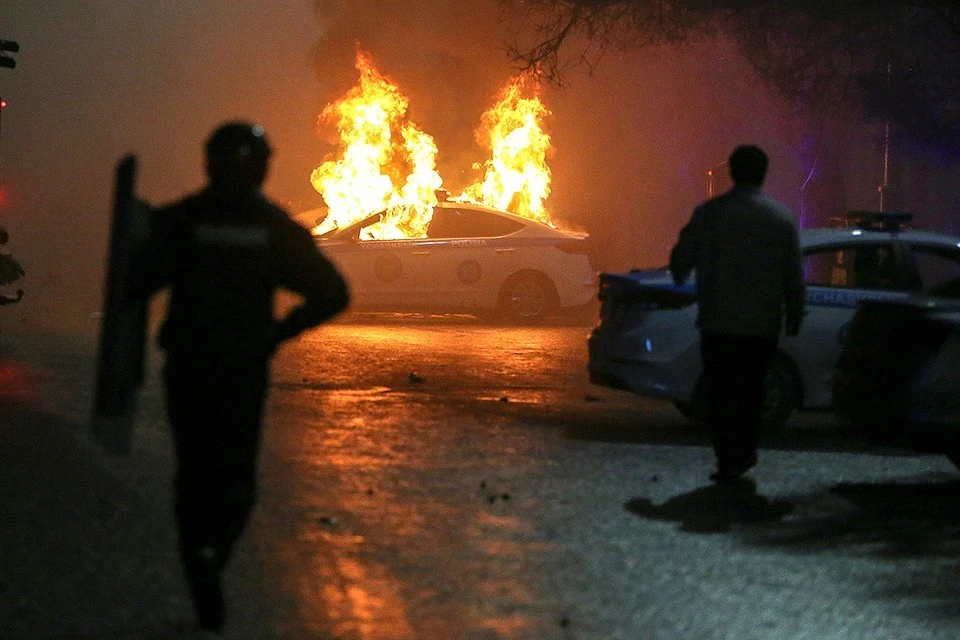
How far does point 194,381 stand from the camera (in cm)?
524

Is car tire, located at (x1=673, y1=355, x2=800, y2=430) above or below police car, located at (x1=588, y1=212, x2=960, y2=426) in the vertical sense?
below

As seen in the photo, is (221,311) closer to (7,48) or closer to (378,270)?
(7,48)

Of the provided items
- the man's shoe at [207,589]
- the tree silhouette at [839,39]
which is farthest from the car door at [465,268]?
the man's shoe at [207,589]

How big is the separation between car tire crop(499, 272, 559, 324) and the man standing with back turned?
38.2 feet

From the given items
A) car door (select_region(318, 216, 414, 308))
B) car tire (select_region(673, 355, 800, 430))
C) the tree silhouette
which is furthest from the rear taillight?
car tire (select_region(673, 355, 800, 430))

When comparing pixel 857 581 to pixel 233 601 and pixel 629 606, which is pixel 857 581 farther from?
pixel 233 601

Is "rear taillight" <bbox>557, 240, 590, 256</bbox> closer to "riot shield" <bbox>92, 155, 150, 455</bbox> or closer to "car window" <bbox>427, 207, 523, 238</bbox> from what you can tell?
"car window" <bbox>427, 207, 523, 238</bbox>

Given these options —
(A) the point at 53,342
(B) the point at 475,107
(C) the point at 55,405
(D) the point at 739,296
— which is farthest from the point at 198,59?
(D) the point at 739,296

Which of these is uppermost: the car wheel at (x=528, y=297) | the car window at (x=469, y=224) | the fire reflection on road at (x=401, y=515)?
the car window at (x=469, y=224)

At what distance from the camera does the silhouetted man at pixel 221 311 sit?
5.23 m

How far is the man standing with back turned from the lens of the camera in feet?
28.5

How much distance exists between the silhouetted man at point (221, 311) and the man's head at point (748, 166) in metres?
4.12

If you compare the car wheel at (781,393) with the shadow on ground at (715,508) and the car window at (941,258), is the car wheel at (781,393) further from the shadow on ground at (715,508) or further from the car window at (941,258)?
the shadow on ground at (715,508)

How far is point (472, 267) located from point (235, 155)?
15.2m
